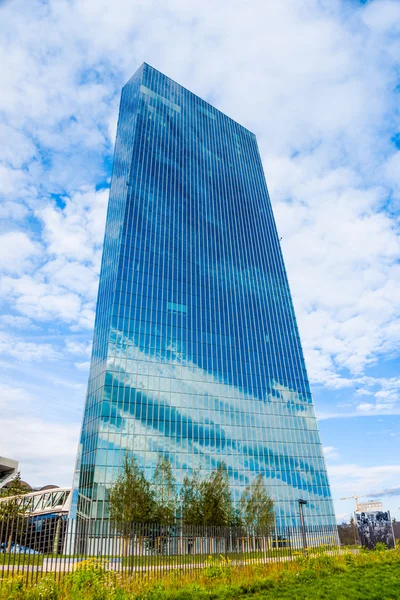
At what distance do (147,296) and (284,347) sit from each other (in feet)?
122

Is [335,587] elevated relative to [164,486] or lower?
lower

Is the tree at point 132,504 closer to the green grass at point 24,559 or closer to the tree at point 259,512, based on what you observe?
the tree at point 259,512

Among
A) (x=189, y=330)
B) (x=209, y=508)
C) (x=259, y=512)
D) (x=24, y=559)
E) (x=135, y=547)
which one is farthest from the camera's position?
(x=189, y=330)

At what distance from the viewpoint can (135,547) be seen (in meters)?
20.7

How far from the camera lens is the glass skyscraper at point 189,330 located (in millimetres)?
70500

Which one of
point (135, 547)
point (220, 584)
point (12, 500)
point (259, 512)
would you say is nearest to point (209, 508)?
point (259, 512)

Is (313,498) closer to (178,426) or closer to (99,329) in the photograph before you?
(178,426)

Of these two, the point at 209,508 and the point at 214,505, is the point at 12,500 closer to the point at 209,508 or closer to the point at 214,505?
the point at 209,508

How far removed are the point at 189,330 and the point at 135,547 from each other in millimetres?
62650

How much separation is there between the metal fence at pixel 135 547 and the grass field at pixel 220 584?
684 millimetres

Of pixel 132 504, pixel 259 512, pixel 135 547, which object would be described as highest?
pixel 132 504

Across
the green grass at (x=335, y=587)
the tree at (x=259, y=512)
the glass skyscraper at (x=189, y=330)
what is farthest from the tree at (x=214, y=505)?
the green grass at (x=335, y=587)

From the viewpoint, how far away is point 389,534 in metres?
45.3

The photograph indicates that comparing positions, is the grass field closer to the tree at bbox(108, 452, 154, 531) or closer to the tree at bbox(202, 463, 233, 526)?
the tree at bbox(108, 452, 154, 531)
